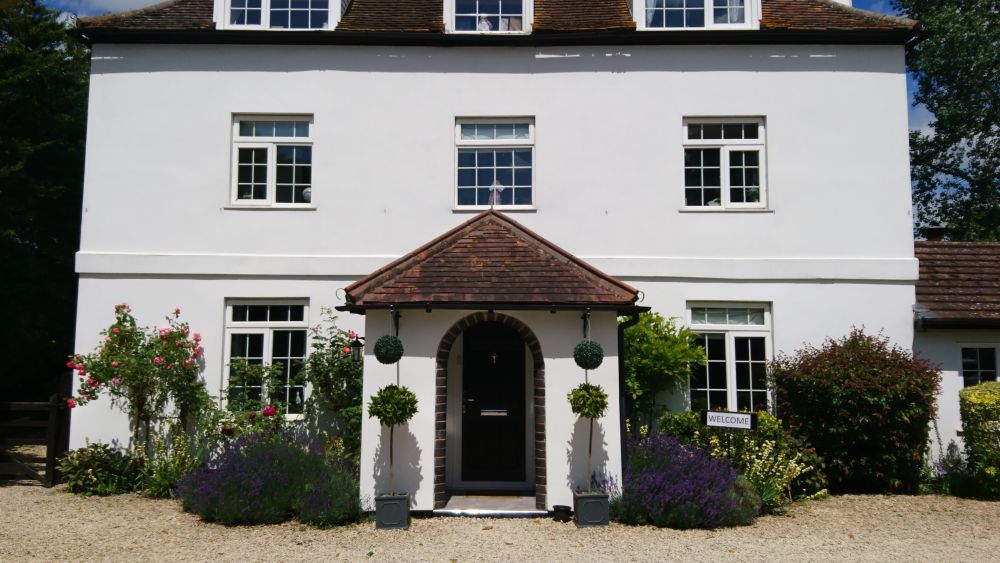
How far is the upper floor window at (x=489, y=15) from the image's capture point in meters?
11.8

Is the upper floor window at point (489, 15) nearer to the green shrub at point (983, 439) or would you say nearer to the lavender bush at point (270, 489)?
the lavender bush at point (270, 489)

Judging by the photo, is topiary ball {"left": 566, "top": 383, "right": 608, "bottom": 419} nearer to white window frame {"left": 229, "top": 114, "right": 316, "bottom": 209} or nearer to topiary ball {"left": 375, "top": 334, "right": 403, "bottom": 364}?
topiary ball {"left": 375, "top": 334, "right": 403, "bottom": 364}

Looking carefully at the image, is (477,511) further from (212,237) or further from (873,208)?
(873,208)

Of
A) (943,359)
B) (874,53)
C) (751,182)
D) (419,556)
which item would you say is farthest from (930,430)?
(419,556)

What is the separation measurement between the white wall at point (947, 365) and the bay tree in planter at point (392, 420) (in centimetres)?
810

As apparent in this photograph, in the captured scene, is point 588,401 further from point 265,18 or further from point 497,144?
point 265,18

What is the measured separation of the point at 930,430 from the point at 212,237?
38.1ft

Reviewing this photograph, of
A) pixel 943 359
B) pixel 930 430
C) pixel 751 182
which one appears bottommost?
pixel 930 430

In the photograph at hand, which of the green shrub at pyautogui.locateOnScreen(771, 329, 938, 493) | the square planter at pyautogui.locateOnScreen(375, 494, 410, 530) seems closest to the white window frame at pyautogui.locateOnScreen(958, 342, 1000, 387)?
the green shrub at pyautogui.locateOnScreen(771, 329, 938, 493)

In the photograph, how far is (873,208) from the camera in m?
11.1

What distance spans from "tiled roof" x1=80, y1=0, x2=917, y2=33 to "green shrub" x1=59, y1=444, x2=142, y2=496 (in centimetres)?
669

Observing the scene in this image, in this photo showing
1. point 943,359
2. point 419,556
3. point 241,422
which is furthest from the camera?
point 943,359

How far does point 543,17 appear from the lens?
11867 millimetres

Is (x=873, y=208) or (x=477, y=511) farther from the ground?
(x=873, y=208)
